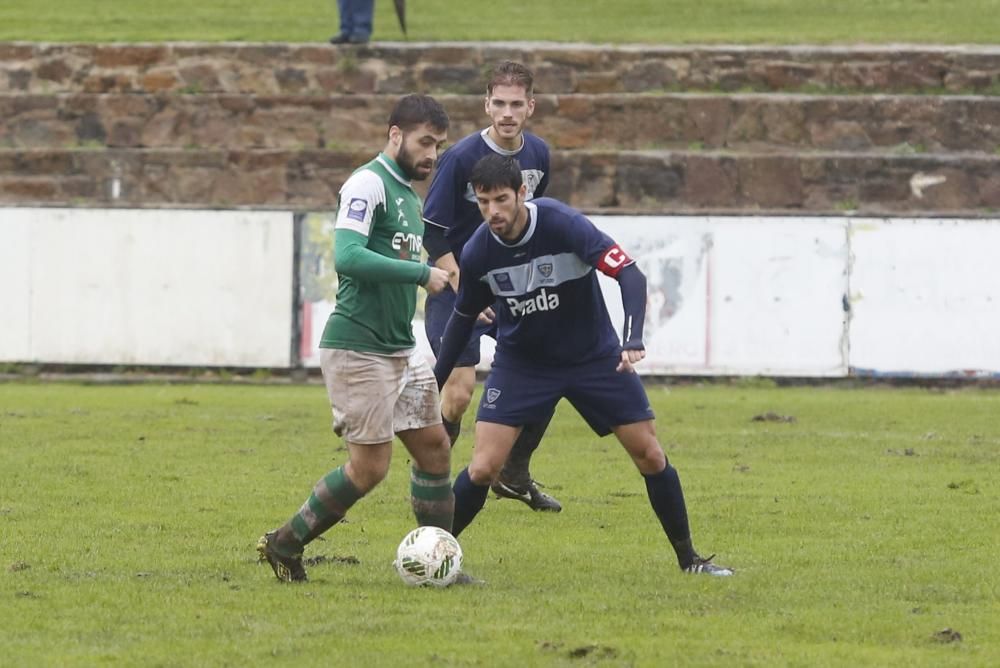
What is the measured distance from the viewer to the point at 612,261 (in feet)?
26.3

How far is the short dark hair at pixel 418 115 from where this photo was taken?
25.6 ft

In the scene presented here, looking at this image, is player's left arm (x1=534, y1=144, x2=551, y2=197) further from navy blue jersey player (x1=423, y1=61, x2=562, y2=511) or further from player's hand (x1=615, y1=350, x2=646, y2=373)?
player's hand (x1=615, y1=350, x2=646, y2=373)

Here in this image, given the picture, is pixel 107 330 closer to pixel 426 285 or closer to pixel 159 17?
pixel 159 17

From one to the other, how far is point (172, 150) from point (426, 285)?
16838 millimetres

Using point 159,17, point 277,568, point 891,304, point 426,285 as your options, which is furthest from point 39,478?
point 159,17

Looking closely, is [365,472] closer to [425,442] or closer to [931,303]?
[425,442]

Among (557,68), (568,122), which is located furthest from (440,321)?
(557,68)

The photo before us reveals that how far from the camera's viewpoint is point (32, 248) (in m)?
21.1

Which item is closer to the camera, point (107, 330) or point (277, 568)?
point (277, 568)

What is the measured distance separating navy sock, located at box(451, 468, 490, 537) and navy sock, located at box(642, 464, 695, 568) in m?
0.79

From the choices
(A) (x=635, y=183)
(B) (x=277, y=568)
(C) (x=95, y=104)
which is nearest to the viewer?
(B) (x=277, y=568)

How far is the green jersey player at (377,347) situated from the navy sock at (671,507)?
1.05 meters

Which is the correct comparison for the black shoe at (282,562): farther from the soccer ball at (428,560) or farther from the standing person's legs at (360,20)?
the standing person's legs at (360,20)

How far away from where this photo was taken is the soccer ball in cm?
785
